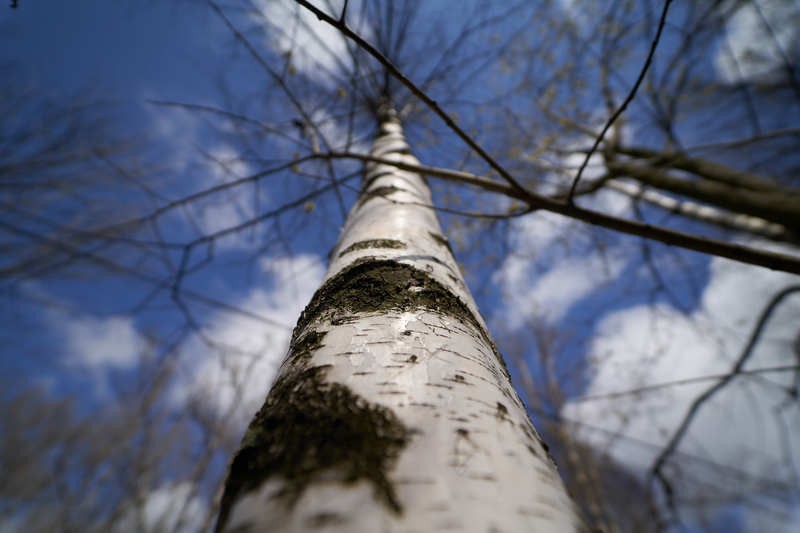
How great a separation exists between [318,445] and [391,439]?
0.07 metres

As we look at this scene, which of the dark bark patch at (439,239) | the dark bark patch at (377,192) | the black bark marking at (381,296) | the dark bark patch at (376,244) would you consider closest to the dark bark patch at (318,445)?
the black bark marking at (381,296)

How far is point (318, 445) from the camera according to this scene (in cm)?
34

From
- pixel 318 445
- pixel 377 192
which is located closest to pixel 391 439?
pixel 318 445

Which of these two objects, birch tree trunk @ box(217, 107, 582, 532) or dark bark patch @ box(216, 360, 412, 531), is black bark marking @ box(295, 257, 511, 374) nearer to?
birch tree trunk @ box(217, 107, 582, 532)

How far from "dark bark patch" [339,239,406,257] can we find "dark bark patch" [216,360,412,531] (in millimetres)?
423

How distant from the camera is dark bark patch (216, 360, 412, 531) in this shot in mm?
302

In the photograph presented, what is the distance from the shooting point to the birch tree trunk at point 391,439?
281 mm

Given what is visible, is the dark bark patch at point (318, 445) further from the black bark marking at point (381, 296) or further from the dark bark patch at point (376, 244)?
the dark bark patch at point (376, 244)

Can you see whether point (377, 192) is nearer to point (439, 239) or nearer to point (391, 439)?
point (439, 239)

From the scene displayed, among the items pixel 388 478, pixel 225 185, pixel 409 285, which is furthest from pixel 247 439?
pixel 225 185

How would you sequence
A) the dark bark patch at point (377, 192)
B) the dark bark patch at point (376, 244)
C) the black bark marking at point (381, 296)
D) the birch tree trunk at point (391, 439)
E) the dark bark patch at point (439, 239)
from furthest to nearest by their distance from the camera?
the dark bark patch at point (377, 192), the dark bark patch at point (439, 239), the dark bark patch at point (376, 244), the black bark marking at point (381, 296), the birch tree trunk at point (391, 439)

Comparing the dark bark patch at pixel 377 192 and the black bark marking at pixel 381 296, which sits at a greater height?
the dark bark patch at pixel 377 192

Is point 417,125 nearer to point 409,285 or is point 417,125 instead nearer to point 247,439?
point 409,285

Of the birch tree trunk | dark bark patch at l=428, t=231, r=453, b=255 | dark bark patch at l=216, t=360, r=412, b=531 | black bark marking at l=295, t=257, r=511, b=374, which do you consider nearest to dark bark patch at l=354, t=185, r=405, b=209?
dark bark patch at l=428, t=231, r=453, b=255
